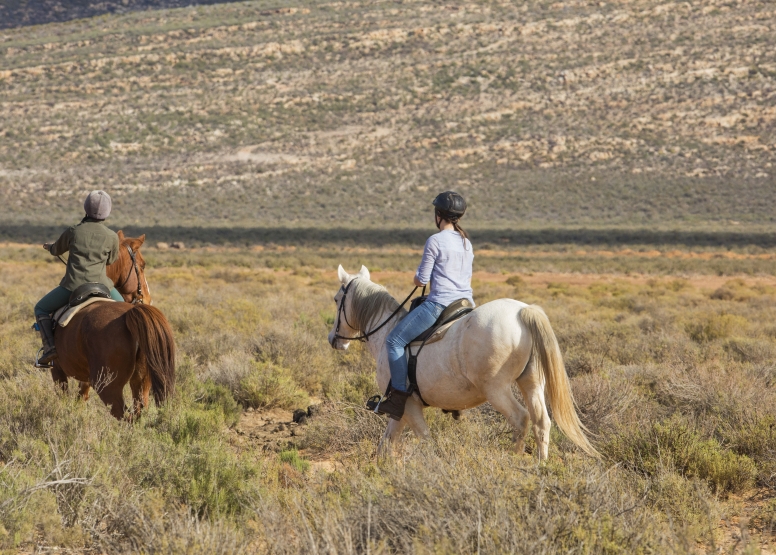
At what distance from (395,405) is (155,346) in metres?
2.03

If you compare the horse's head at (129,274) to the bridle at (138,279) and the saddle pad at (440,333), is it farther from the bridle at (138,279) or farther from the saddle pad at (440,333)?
the saddle pad at (440,333)

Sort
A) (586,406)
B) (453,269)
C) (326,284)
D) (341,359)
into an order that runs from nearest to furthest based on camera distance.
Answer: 1. (453,269)
2. (586,406)
3. (341,359)
4. (326,284)

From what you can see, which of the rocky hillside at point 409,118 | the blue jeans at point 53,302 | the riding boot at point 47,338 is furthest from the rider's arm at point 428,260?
the rocky hillside at point 409,118

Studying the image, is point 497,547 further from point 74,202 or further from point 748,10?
point 748,10

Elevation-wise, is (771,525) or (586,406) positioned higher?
(771,525)

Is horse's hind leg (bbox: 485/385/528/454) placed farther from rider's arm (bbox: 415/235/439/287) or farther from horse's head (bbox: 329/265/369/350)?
horse's head (bbox: 329/265/369/350)

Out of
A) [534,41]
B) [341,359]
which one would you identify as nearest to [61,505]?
[341,359]

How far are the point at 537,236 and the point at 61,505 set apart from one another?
140 feet

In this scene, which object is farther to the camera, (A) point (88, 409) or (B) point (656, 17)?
(B) point (656, 17)

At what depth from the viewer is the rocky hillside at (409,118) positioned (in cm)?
5378

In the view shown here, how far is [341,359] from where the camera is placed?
10.9 m

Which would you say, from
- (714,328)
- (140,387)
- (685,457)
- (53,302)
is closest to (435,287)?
(685,457)

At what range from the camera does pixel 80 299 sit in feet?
21.8

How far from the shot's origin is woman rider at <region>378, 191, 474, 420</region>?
558 centimetres
